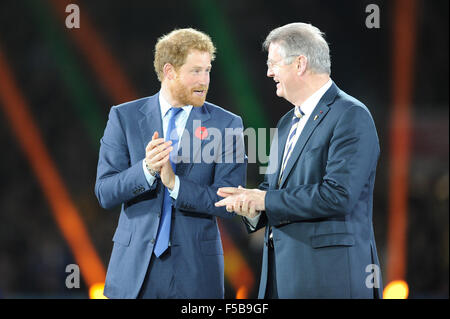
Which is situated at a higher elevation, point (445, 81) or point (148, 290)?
point (445, 81)

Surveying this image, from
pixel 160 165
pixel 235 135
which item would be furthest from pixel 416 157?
pixel 160 165

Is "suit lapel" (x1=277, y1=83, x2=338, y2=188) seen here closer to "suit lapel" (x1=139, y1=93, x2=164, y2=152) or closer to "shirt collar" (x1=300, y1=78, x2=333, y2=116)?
"shirt collar" (x1=300, y1=78, x2=333, y2=116)

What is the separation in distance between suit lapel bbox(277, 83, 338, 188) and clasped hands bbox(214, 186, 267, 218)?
5.2 inches

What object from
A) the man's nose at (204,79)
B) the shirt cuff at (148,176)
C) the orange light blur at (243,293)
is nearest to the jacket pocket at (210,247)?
the shirt cuff at (148,176)

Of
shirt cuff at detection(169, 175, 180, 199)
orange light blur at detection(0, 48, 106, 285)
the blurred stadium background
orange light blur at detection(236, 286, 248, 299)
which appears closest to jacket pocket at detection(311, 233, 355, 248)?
shirt cuff at detection(169, 175, 180, 199)

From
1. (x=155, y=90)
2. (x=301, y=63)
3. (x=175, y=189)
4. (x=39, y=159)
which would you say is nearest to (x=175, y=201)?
(x=175, y=189)

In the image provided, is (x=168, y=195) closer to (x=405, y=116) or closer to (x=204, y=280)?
(x=204, y=280)

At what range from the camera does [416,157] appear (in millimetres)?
6930

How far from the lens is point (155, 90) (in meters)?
6.36

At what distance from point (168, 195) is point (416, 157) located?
4967 millimetres

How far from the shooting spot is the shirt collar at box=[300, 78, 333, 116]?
8.18ft

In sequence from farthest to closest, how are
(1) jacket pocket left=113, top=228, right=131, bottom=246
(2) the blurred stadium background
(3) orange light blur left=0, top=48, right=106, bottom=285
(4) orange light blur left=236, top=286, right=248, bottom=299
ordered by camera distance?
(3) orange light blur left=0, top=48, right=106, bottom=285 < (2) the blurred stadium background < (4) orange light blur left=236, top=286, right=248, bottom=299 < (1) jacket pocket left=113, top=228, right=131, bottom=246

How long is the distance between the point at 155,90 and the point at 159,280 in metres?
4.03
